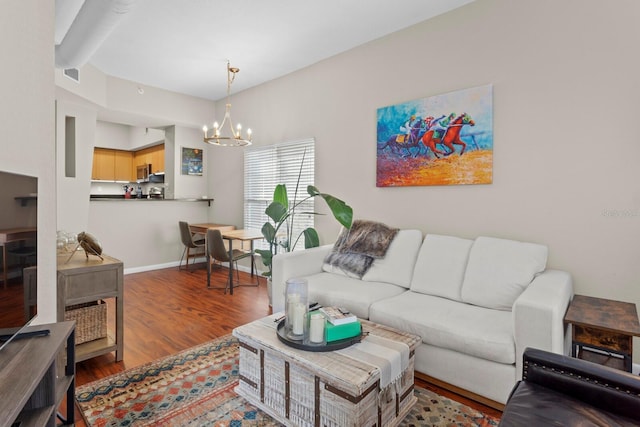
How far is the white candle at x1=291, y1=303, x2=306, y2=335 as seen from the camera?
1.81m

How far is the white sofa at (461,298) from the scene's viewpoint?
1812 millimetres

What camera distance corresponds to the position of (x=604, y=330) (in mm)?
1697

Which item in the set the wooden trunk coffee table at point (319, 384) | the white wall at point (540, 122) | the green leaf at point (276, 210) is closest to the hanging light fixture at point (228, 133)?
the green leaf at point (276, 210)

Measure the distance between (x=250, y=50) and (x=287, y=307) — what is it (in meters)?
3.12

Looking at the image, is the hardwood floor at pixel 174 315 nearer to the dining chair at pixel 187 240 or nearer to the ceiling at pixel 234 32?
the dining chair at pixel 187 240

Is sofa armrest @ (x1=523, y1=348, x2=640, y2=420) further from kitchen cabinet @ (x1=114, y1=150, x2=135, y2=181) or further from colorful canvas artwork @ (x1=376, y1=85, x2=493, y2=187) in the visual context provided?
kitchen cabinet @ (x1=114, y1=150, x2=135, y2=181)

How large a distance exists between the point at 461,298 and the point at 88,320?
2.79 metres

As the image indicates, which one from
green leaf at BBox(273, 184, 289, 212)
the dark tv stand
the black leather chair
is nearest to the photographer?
the dark tv stand

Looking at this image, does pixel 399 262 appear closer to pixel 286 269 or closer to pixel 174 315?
pixel 286 269

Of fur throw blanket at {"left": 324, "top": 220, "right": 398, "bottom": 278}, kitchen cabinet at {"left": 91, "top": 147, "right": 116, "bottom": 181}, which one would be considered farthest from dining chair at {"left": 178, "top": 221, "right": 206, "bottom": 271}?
kitchen cabinet at {"left": 91, "top": 147, "right": 116, "bottom": 181}

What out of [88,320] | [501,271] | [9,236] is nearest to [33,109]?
[9,236]

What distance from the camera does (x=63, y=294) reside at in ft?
7.17

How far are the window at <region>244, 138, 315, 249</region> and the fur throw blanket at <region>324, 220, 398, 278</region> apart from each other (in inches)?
37.8

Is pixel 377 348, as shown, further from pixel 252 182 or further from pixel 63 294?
pixel 252 182
